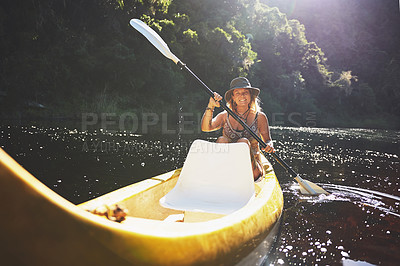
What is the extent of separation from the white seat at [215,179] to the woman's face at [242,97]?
4.21ft

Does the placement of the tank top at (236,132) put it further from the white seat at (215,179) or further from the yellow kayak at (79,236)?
the yellow kayak at (79,236)

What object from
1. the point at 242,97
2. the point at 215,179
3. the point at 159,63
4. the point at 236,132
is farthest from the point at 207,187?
the point at 159,63

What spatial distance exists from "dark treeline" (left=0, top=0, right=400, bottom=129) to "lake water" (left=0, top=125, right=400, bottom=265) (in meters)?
7.05

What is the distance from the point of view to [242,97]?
163 inches

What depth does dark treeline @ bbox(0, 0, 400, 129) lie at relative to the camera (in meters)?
15.3

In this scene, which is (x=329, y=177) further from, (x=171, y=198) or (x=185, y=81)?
(x=185, y=81)

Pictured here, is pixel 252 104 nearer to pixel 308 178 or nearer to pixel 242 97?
pixel 242 97

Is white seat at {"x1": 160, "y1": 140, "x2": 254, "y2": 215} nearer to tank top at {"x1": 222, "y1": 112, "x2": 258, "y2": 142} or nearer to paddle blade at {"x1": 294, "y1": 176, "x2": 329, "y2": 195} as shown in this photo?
tank top at {"x1": 222, "y1": 112, "x2": 258, "y2": 142}

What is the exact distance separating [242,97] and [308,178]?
308 cm

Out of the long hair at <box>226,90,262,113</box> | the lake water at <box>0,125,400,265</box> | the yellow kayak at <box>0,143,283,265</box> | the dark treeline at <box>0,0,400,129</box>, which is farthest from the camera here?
the dark treeline at <box>0,0,400,129</box>

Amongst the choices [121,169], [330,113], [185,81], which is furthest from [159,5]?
[330,113]

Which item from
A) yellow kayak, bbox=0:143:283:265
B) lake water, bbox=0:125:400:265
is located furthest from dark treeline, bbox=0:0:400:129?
yellow kayak, bbox=0:143:283:265

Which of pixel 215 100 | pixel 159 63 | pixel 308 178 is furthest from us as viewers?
pixel 159 63

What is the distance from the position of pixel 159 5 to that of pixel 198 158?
18.2 m
